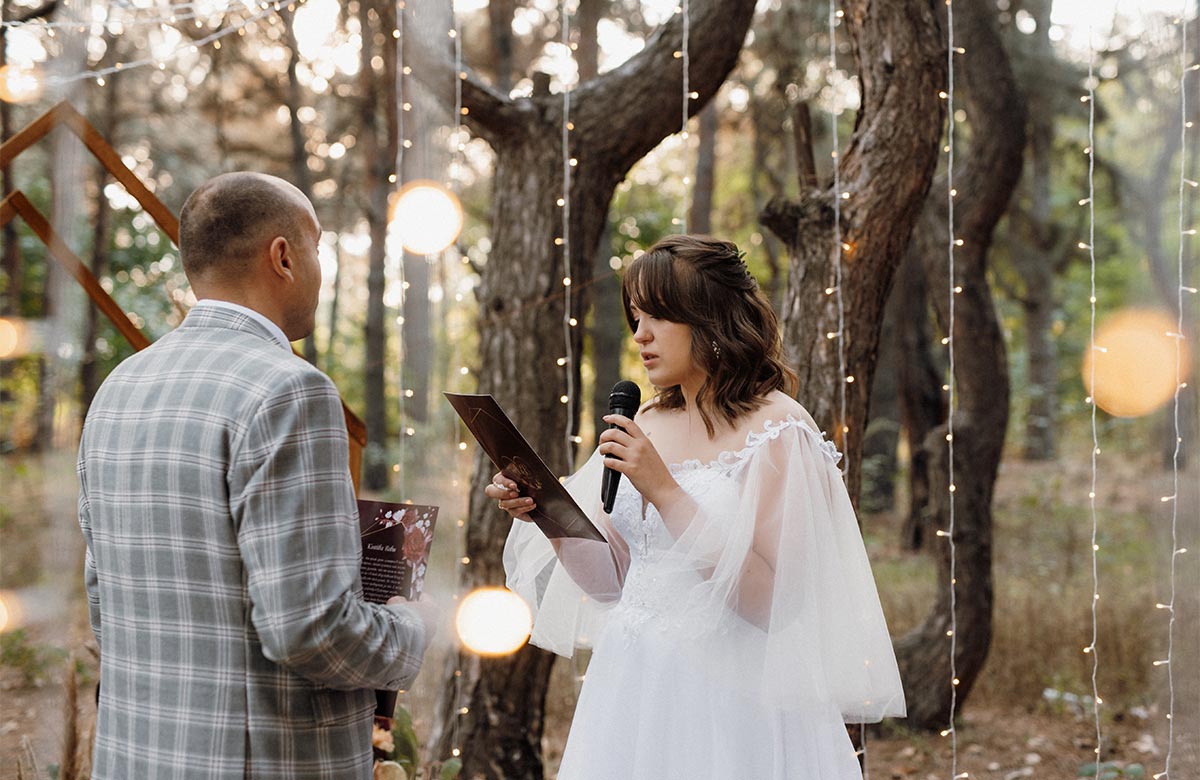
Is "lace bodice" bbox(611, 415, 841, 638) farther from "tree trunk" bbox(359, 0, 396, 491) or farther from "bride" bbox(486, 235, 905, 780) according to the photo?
"tree trunk" bbox(359, 0, 396, 491)

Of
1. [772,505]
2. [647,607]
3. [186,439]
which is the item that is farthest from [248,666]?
[772,505]

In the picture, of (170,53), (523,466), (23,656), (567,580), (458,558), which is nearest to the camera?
(523,466)

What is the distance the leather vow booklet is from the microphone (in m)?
0.10

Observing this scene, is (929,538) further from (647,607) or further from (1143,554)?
(647,607)

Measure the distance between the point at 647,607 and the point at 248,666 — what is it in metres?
0.99

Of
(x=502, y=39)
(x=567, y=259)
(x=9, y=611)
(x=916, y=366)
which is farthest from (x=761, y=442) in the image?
(x=502, y=39)

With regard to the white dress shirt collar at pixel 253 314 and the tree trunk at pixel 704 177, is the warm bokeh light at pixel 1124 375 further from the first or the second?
the white dress shirt collar at pixel 253 314

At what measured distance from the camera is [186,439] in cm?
172

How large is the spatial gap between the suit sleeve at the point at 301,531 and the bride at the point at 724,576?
60 centimetres

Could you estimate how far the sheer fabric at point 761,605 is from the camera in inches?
88.9

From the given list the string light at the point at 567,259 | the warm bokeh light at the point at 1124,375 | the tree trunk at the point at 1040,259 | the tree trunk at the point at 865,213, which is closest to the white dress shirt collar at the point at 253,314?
the tree trunk at the point at 865,213

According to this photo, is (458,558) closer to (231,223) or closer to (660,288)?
(660,288)

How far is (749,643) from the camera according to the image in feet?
7.73

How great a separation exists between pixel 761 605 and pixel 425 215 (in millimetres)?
3221
